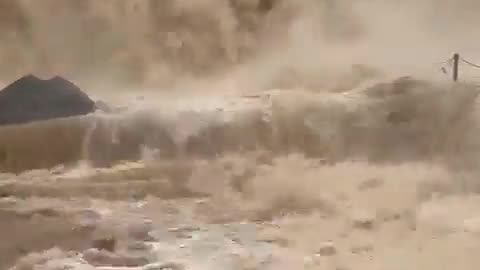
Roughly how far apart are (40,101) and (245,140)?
2.21ft

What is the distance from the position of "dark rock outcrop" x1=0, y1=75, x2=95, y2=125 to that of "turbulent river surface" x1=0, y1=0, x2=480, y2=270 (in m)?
0.10

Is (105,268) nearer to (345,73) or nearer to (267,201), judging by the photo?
(267,201)

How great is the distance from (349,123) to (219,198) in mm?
520

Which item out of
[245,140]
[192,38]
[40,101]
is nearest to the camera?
[245,140]

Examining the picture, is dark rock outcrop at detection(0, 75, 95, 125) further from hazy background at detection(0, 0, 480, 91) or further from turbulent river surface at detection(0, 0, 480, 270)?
hazy background at detection(0, 0, 480, 91)

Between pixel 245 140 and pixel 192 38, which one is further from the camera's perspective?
pixel 192 38

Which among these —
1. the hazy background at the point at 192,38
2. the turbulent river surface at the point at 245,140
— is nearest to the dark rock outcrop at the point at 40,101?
the turbulent river surface at the point at 245,140

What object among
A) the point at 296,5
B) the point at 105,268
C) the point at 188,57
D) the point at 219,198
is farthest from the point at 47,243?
the point at 296,5

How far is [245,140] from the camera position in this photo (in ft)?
7.04

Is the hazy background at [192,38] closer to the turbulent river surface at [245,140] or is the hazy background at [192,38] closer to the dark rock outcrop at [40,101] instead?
the turbulent river surface at [245,140]

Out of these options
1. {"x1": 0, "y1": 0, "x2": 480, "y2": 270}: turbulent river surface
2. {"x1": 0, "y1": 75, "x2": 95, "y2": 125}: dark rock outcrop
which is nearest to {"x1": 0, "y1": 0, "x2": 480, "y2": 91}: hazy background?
{"x1": 0, "y1": 0, "x2": 480, "y2": 270}: turbulent river surface

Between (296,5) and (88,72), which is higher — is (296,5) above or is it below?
above

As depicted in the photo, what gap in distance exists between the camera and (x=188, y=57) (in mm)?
2627

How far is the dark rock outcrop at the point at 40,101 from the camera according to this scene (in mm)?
2221
